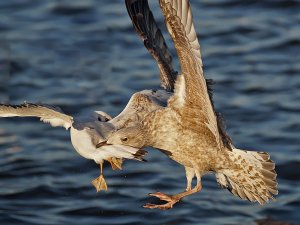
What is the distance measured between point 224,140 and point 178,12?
3.96 ft

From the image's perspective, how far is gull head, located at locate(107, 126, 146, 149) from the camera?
7.23 meters

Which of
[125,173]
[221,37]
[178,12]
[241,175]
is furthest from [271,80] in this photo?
[178,12]

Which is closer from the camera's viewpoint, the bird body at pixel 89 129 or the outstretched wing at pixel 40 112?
the bird body at pixel 89 129

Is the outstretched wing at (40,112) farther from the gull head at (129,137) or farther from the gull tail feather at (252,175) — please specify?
the gull tail feather at (252,175)

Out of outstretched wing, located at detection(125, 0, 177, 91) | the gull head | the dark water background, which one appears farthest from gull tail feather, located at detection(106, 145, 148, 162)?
the dark water background

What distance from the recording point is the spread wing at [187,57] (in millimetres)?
7340

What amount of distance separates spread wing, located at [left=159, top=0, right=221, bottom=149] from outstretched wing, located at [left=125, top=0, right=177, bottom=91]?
873mm

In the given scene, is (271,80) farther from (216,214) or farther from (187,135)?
(187,135)

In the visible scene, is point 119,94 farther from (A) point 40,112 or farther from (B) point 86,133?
(B) point 86,133

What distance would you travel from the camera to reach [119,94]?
12922 mm

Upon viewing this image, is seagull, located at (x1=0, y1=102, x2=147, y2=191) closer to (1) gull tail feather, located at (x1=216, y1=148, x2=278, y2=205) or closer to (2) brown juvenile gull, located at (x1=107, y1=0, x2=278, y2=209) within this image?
(2) brown juvenile gull, located at (x1=107, y1=0, x2=278, y2=209)

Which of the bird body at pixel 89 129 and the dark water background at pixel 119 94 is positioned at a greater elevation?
the bird body at pixel 89 129

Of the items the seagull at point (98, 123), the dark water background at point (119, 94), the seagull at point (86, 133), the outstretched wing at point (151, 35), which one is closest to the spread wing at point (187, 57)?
the seagull at point (98, 123)

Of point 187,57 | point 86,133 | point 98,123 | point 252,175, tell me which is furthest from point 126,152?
point 252,175
